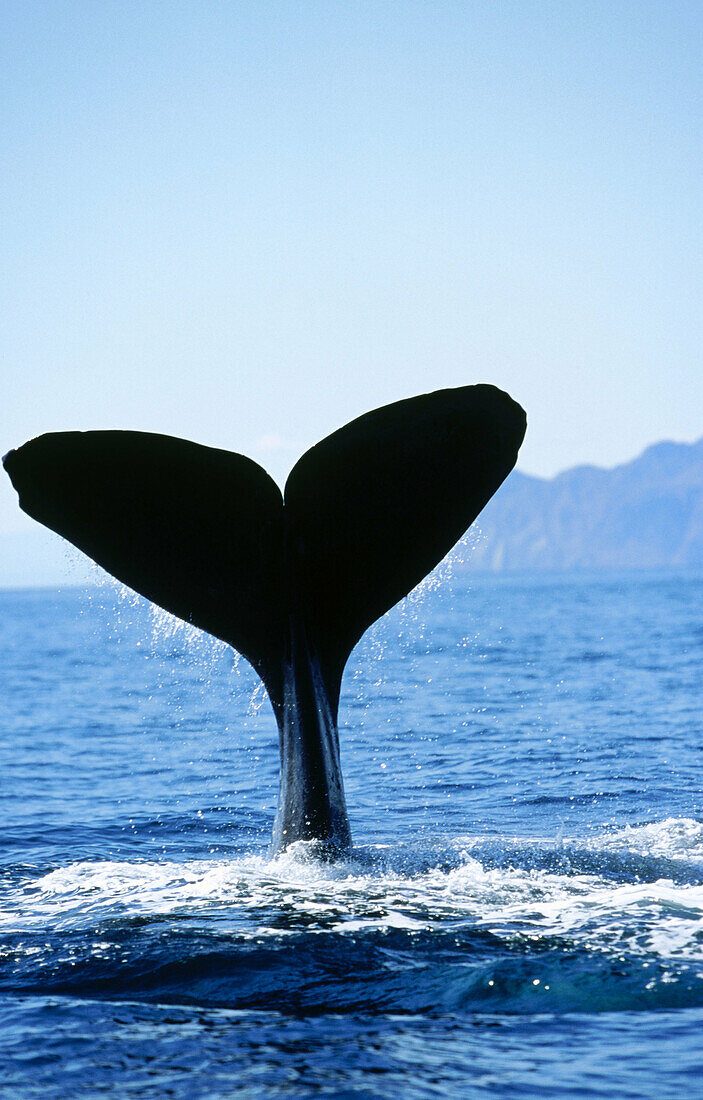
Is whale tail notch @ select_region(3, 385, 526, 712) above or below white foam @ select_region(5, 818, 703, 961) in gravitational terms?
above

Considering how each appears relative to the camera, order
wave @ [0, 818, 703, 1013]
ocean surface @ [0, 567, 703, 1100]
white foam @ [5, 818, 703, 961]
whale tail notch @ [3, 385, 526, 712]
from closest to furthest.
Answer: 1. ocean surface @ [0, 567, 703, 1100]
2. wave @ [0, 818, 703, 1013]
3. white foam @ [5, 818, 703, 961]
4. whale tail notch @ [3, 385, 526, 712]

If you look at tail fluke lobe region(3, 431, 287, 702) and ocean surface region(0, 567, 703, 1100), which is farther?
tail fluke lobe region(3, 431, 287, 702)

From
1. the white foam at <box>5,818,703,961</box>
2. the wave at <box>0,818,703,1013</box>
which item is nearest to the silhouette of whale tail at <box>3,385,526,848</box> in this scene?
the white foam at <box>5,818,703,961</box>

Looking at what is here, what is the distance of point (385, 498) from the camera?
21.0 feet

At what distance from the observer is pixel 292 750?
6551 mm

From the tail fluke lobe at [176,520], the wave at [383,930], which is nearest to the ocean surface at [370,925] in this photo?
the wave at [383,930]

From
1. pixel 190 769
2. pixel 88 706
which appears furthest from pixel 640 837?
pixel 88 706

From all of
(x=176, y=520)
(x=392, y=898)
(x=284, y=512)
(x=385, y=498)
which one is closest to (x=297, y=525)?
(x=284, y=512)

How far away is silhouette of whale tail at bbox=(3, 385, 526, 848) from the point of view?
614 cm

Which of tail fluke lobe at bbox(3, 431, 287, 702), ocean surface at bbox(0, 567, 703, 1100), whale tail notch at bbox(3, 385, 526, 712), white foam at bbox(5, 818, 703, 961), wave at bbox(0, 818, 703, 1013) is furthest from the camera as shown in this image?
whale tail notch at bbox(3, 385, 526, 712)

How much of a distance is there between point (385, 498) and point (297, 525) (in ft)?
1.60

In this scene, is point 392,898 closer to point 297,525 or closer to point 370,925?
point 370,925

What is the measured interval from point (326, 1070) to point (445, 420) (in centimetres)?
316

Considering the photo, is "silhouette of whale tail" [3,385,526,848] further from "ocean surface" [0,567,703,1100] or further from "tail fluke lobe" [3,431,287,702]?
"ocean surface" [0,567,703,1100]
